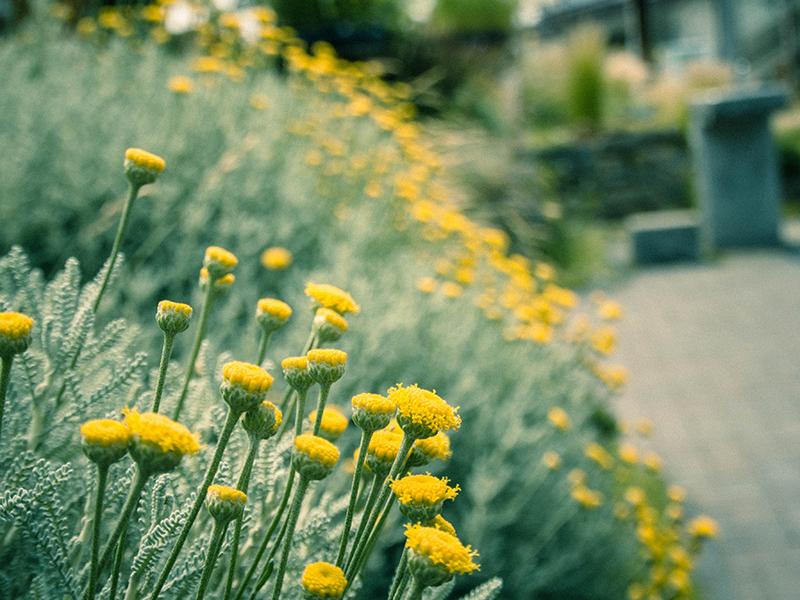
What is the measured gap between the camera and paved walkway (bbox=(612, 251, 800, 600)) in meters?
3.50

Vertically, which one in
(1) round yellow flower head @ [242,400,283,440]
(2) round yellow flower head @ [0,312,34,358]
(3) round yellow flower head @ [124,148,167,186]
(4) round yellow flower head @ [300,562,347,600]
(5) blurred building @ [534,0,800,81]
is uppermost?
(5) blurred building @ [534,0,800,81]

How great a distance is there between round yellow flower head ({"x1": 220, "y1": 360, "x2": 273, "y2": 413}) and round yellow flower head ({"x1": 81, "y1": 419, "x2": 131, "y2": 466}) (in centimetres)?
12

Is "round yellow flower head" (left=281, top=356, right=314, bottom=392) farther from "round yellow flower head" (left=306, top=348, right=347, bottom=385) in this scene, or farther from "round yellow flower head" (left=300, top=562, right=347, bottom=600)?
"round yellow flower head" (left=300, top=562, right=347, bottom=600)

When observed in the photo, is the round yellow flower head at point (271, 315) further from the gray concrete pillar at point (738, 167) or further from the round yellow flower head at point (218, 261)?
the gray concrete pillar at point (738, 167)

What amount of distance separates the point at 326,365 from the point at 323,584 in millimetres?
251

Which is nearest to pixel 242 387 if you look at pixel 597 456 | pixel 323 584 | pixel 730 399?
pixel 323 584

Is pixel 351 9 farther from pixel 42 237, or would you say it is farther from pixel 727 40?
pixel 727 40

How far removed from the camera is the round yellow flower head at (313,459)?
86 cm

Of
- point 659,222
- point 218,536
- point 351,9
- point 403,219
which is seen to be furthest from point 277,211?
point 351,9

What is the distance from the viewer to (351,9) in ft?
36.1

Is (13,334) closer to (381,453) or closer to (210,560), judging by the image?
(210,560)

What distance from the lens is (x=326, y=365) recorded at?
938 millimetres

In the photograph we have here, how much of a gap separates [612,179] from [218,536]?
38.4ft

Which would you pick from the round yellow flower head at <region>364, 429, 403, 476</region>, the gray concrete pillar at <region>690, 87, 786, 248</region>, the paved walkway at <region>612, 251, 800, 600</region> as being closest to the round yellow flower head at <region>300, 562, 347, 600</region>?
the round yellow flower head at <region>364, 429, 403, 476</region>
